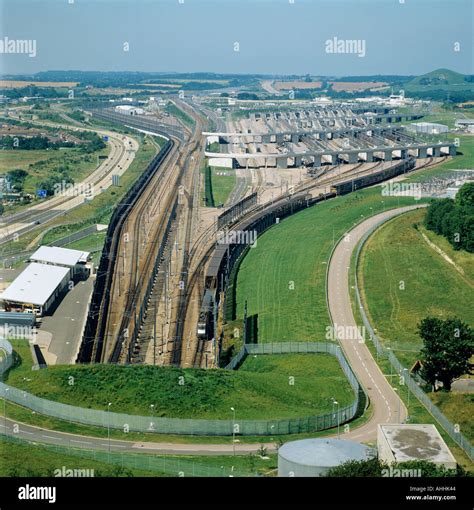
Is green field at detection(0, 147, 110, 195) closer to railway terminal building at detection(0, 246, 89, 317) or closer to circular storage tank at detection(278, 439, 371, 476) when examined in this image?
railway terminal building at detection(0, 246, 89, 317)

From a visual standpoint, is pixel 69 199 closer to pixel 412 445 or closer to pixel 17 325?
pixel 17 325

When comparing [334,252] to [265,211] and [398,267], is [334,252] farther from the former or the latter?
[265,211]

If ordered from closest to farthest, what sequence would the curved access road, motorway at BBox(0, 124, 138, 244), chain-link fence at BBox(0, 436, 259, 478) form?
chain-link fence at BBox(0, 436, 259, 478)
the curved access road
motorway at BBox(0, 124, 138, 244)

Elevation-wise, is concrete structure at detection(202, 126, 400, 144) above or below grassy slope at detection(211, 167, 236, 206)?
above

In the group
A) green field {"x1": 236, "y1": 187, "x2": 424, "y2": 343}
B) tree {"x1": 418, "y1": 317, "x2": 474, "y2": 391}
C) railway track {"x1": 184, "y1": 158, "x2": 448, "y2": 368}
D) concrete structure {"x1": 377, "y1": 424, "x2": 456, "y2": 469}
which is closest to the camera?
concrete structure {"x1": 377, "y1": 424, "x2": 456, "y2": 469}

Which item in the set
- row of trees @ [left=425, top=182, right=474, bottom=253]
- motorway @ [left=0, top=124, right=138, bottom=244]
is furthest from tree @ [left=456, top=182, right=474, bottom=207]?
motorway @ [left=0, top=124, right=138, bottom=244]

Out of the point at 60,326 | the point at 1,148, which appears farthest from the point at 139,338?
the point at 1,148
